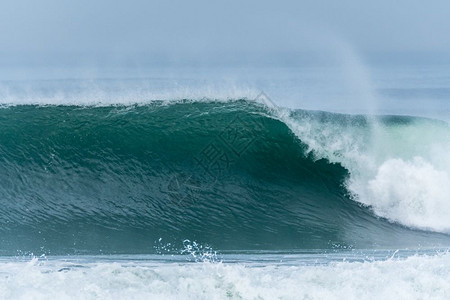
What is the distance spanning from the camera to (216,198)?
942cm

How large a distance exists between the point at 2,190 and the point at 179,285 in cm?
517

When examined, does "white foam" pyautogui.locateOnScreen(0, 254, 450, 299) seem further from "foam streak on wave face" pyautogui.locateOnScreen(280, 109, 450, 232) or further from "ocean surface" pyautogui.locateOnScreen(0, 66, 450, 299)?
"foam streak on wave face" pyautogui.locateOnScreen(280, 109, 450, 232)

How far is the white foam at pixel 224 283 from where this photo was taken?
579 cm

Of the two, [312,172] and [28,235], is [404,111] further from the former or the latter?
[28,235]

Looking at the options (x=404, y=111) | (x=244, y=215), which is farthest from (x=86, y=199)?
(x=404, y=111)

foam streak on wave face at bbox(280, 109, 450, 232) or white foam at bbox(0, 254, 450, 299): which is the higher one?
foam streak on wave face at bbox(280, 109, 450, 232)

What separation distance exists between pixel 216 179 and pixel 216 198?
1.46 ft

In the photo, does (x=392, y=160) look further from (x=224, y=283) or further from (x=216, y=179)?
(x=224, y=283)

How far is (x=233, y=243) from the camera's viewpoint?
848cm

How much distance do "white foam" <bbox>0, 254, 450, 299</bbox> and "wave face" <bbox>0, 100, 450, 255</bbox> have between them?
218cm

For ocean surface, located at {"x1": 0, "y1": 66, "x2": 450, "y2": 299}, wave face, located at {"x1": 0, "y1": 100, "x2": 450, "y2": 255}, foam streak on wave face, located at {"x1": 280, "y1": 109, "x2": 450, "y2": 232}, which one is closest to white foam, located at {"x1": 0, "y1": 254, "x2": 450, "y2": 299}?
ocean surface, located at {"x1": 0, "y1": 66, "x2": 450, "y2": 299}

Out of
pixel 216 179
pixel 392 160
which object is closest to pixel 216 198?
pixel 216 179

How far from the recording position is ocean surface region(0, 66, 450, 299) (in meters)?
6.03

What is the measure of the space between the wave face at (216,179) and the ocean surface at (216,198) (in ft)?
0.09
